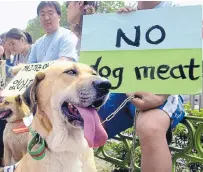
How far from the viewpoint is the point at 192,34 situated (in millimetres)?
1903

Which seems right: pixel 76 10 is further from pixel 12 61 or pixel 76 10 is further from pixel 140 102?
pixel 12 61

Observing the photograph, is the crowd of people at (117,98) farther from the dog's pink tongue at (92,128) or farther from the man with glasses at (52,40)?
the dog's pink tongue at (92,128)

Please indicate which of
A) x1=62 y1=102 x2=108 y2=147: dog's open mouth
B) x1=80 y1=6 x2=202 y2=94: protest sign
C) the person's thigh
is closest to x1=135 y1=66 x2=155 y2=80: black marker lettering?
x1=80 y1=6 x2=202 y2=94: protest sign

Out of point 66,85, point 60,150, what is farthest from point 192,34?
point 60,150

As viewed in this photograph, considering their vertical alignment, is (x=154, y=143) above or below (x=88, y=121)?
below

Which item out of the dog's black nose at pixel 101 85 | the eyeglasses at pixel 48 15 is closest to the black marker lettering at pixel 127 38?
the dog's black nose at pixel 101 85

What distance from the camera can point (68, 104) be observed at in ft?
6.40

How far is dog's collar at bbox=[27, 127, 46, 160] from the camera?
193 cm

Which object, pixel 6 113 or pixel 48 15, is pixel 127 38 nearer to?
pixel 48 15

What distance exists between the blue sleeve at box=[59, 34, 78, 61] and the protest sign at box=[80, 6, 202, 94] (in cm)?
82

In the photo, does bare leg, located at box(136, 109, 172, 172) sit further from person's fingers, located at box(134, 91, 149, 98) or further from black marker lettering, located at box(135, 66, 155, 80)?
black marker lettering, located at box(135, 66, 155, 80)

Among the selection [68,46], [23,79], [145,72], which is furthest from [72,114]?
[68,46]

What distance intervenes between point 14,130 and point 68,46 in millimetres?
1186

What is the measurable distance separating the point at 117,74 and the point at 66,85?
339 mm
